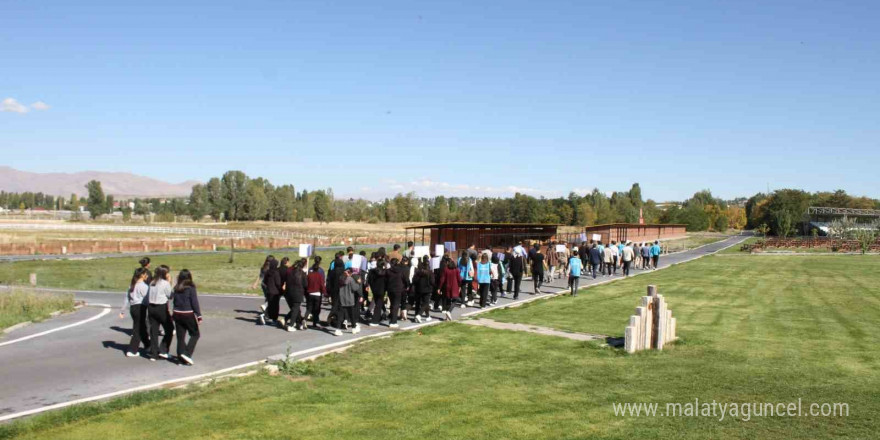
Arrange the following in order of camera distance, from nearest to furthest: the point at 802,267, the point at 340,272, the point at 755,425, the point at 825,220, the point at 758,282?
1. the point at 755,425
2. the point at 340,272
3. the point at 758,282
4. the point at 802,267
5. the point at 825,220

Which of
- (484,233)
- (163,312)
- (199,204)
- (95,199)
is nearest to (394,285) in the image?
(163,312)

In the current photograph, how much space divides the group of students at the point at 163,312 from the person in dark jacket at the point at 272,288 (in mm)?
3387

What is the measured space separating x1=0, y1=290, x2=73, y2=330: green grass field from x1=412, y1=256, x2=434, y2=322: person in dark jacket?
10047 millimetres

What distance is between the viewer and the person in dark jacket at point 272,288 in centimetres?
1608

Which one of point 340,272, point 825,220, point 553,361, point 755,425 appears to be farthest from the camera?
point 825,220

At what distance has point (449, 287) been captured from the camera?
688 inches

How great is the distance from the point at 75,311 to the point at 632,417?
56.3 ft

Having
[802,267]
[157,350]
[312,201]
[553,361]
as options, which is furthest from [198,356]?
[312,201]

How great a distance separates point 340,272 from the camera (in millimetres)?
15383

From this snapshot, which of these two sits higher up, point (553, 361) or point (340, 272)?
point (340, 272)

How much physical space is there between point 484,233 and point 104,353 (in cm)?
2241

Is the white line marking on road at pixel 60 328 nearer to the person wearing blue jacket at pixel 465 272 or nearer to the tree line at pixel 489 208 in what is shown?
the person wearing blue jacket at pixel 465 272

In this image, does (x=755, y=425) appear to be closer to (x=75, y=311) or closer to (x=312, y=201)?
(x=75, y=311)

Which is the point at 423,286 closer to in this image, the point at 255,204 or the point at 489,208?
the point at 489,208
